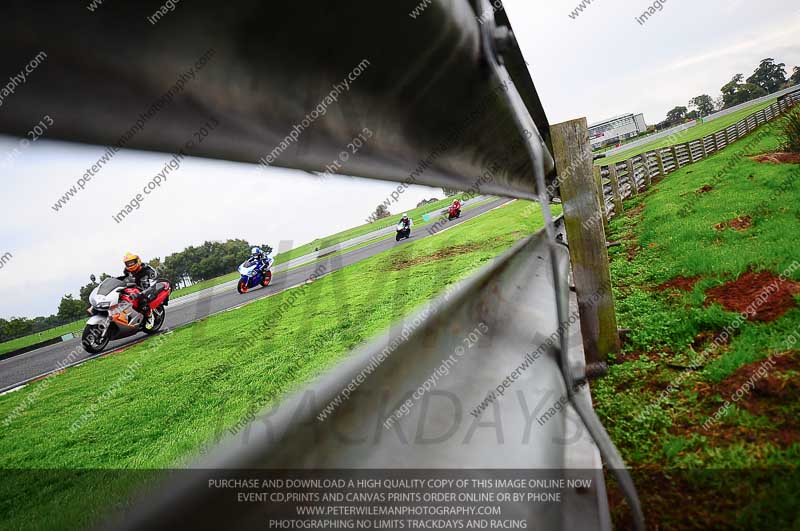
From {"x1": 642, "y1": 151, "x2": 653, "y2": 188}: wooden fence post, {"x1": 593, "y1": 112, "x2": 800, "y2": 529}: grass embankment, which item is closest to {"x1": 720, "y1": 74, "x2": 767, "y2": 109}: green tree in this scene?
{"x1": 642, "y1": 151, "x2": 653, "y2": 188}: wooden fence post

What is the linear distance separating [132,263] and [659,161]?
19881 millimetres

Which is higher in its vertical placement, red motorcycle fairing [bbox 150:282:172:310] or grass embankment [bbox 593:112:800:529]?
red motorcycle fairing [bbox 150:282:172:310]

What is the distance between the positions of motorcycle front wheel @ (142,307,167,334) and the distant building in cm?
6112

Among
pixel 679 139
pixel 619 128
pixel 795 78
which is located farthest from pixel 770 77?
pixel 679 139

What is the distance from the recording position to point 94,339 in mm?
8242

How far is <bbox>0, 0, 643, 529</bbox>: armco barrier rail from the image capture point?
240 millimetres

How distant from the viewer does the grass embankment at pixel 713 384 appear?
1294 millimetres

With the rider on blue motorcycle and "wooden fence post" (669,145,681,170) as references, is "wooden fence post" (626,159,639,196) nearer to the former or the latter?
"wooden fence post" (669,145,681,170)

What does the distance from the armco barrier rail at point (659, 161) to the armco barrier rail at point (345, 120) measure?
35.1 feet

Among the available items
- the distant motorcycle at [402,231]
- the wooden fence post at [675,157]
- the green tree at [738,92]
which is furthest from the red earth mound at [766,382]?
the green tree at [738,92]

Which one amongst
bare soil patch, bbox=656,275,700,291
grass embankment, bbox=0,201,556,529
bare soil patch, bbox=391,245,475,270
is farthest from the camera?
bare soil patch, bbox=391,245,475,270

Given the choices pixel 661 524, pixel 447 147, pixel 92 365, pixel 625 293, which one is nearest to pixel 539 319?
pixel 661 524

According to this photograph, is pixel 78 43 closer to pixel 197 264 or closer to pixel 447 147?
pixel 447 147

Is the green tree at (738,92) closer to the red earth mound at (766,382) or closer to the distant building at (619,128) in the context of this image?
the distant building at (619,128)
